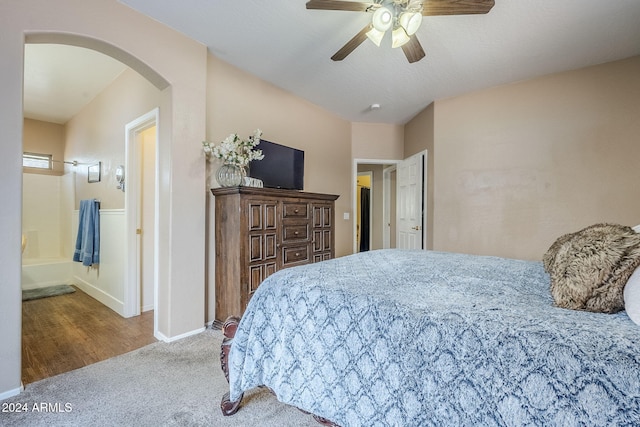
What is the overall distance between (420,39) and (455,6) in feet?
2.76

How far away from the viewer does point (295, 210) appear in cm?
303

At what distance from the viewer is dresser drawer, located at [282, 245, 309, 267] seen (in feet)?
9.55

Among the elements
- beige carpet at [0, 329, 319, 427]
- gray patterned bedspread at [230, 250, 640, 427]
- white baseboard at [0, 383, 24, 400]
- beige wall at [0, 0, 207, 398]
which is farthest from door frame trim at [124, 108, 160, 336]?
gray patterned bedspread at [230, 250, 640, 427]

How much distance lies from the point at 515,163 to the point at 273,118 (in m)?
3.02

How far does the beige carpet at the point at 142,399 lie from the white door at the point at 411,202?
3.29 meters

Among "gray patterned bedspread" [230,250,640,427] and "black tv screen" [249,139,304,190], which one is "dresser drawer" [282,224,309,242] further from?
"gray patterned bedspread" [230,250,640,427]

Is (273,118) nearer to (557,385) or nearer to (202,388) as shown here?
(202,388)

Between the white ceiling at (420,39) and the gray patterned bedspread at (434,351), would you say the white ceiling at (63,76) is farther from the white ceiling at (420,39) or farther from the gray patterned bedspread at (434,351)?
the gray patterned bedspread at (434,351)

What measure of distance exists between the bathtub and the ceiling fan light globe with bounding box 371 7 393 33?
5361 millimetres

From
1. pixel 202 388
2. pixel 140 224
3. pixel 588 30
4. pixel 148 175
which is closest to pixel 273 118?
pixel 148 175

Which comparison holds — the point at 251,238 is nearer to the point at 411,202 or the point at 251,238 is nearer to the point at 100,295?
the point at 100,295

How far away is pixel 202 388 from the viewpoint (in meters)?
1.77

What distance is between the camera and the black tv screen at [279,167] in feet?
10.1

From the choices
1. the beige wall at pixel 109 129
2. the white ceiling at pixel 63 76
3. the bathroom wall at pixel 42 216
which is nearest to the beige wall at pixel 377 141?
the beige wall at pixel 109 129
